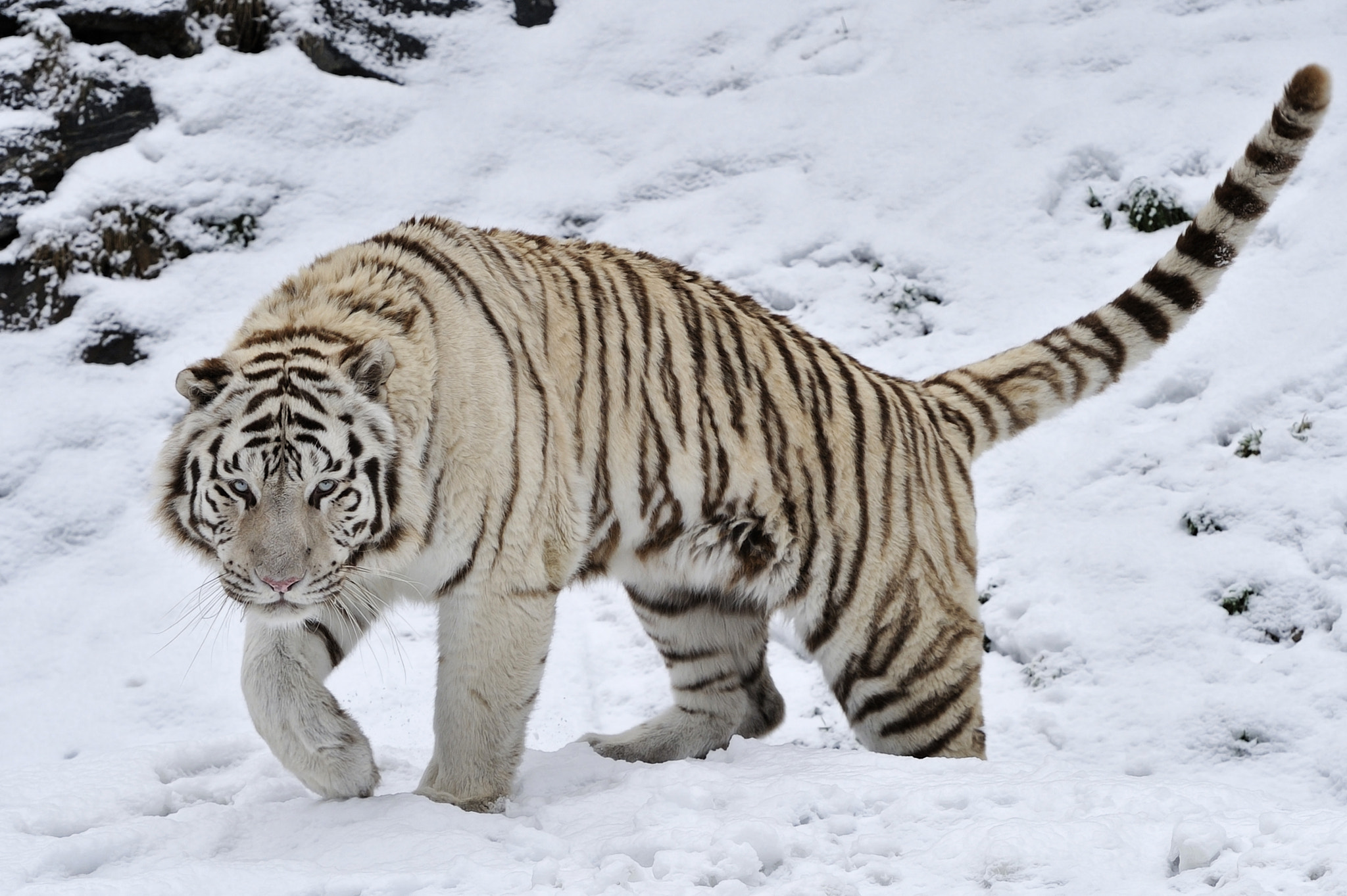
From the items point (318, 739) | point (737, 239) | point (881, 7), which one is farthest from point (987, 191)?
point (318, 739)

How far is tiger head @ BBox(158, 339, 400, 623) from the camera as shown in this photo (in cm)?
284

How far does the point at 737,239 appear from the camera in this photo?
7043 millimetres

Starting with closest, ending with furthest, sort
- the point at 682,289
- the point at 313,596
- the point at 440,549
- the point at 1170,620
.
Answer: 1. the point at 313,596
2. the point at 440,549
3. the point at 682,289
4. the point at 1170,620

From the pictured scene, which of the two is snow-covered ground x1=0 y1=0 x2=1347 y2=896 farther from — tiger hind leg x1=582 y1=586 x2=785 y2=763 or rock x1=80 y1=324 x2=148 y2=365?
tiger hind leg x1=582 y1=586 x2=785 y2=763

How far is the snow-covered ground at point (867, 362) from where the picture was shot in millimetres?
2795

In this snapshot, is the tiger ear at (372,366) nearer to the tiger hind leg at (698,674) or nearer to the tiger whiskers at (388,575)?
the tiger whiskers at (388,575)

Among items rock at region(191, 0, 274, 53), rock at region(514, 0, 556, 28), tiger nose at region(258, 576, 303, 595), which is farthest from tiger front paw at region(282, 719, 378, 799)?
rock at region(514, 0, 556, 28)

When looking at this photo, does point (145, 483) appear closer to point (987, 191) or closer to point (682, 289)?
point (682, 289)

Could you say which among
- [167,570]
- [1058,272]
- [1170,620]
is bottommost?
[167,570]

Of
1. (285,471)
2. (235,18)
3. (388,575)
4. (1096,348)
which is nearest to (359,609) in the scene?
(388,575)

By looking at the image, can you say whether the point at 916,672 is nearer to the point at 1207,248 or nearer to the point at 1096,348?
the point at 1096,348

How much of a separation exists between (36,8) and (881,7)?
4.90 meters

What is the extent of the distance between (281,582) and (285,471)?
242 millimetres

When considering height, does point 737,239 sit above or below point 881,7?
below
